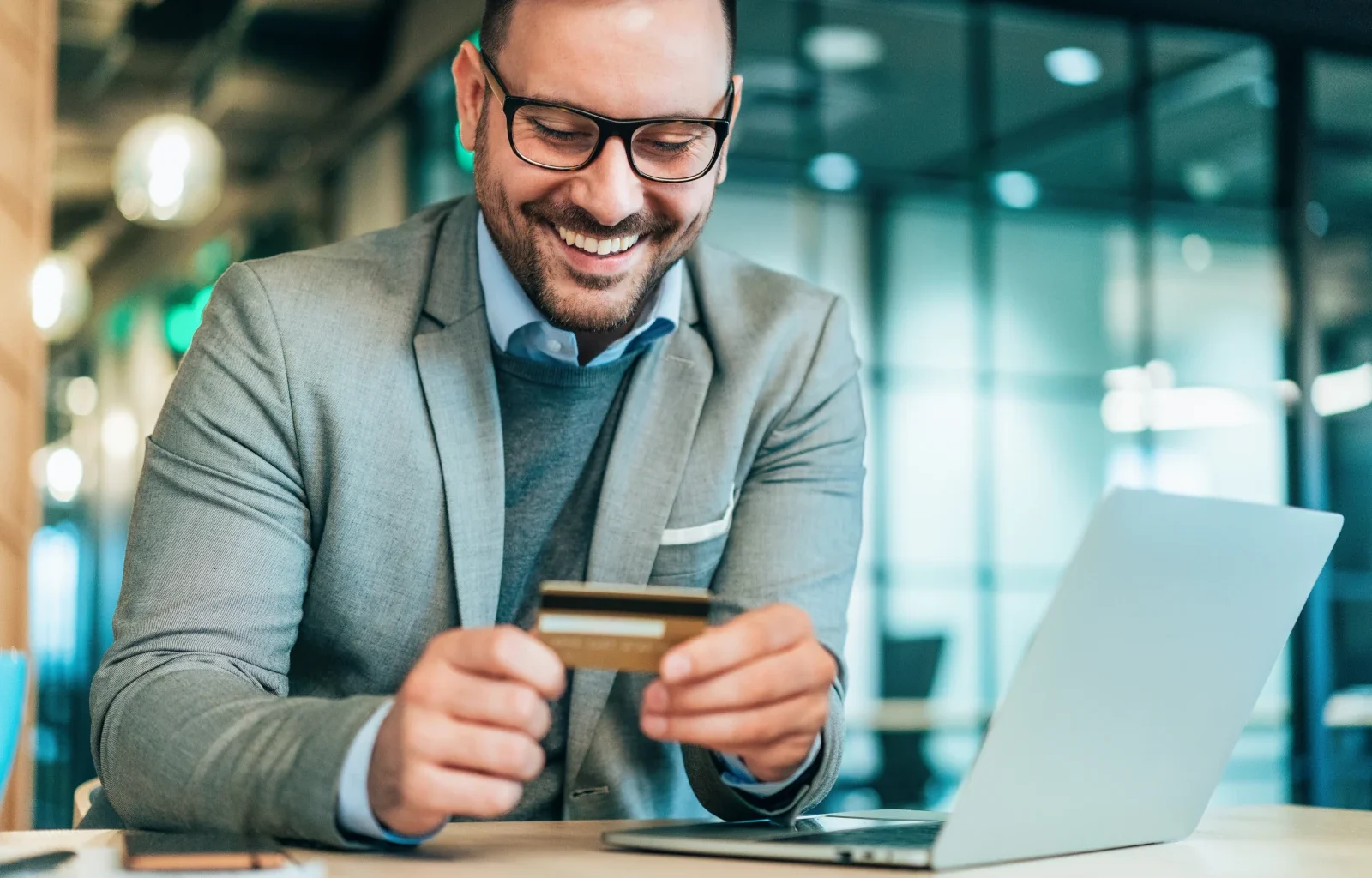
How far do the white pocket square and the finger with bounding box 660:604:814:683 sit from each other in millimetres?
482

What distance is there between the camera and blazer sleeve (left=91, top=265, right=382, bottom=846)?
1.08m

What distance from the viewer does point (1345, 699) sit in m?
7.03

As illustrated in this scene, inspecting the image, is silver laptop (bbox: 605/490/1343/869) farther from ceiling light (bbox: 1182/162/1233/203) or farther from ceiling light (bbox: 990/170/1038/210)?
ceiling light (bbox: 1182/162/1233/203)

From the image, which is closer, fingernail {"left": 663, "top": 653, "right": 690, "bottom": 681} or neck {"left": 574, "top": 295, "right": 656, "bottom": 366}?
fingernail {"left": 663, "top": 653, "right": 690, "bottom": 681}

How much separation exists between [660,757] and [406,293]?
0.60m

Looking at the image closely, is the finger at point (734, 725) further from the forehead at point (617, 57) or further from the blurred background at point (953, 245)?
the blurred background at point (953, 245)

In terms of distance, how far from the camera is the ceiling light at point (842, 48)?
8.16 metres

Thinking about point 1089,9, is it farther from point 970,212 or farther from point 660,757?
point 970,212

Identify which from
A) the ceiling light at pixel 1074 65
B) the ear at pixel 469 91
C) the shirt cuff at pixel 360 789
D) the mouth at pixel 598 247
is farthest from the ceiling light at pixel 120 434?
the shirt cuff at pixel 360 789

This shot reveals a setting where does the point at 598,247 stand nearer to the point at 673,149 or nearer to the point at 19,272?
the point at 673,149

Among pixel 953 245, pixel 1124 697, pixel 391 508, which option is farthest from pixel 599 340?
pixel 953 245

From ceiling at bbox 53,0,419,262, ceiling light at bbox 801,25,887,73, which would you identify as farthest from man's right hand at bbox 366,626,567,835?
ceiling light at bbox 801,25,887,73

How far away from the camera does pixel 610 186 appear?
1425 mm

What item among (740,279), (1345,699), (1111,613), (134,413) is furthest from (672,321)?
(134,413)
